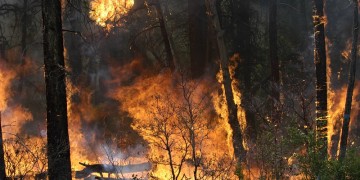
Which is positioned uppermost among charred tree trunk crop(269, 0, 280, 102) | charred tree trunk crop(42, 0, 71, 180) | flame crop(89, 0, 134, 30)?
flame crop(89, 0, 134, 30)

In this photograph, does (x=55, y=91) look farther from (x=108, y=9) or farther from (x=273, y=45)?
(x=273, y=45)

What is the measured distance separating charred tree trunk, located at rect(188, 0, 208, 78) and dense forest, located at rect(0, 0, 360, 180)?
49mm

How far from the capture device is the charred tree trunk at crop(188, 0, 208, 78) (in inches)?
792

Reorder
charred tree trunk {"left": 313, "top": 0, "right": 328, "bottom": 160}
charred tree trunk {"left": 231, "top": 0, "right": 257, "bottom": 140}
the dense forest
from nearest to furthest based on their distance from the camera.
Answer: charred tree trunk {"left": 313, "top": 0, "right": 328, "bottom": 160} < the dense forest < charred tree trunk {"left": 231, "top": 0, "right": 257, "bottom": 140}

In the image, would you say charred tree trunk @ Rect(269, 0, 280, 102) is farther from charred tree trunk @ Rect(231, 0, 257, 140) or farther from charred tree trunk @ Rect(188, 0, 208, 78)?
charred tree trunk @ Rect(188, 0, 208, 78)

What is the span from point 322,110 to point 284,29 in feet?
32.0

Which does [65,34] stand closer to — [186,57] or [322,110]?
[186,57]

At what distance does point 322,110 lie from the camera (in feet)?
43.3

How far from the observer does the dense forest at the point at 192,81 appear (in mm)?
15023

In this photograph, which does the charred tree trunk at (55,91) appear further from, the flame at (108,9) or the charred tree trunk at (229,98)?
the charred tree trunk at (229,98)

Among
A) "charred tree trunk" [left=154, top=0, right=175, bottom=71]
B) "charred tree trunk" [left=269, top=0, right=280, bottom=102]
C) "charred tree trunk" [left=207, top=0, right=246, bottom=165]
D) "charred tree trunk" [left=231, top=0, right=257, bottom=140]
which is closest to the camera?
"charred tree trunk" [left=207, top=0, right=246, bottom=165]

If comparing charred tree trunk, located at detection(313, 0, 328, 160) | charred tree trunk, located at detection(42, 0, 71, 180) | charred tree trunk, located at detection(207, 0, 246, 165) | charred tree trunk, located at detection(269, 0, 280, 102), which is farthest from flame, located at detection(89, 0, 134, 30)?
charred tree trunk, located at detection(42, 0, 71, 180)

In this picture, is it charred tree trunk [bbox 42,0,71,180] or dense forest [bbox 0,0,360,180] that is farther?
dense forest [bbox 0,0,360,180]

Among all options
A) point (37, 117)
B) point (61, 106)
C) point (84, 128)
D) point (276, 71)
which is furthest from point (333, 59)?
point (61, 106)
